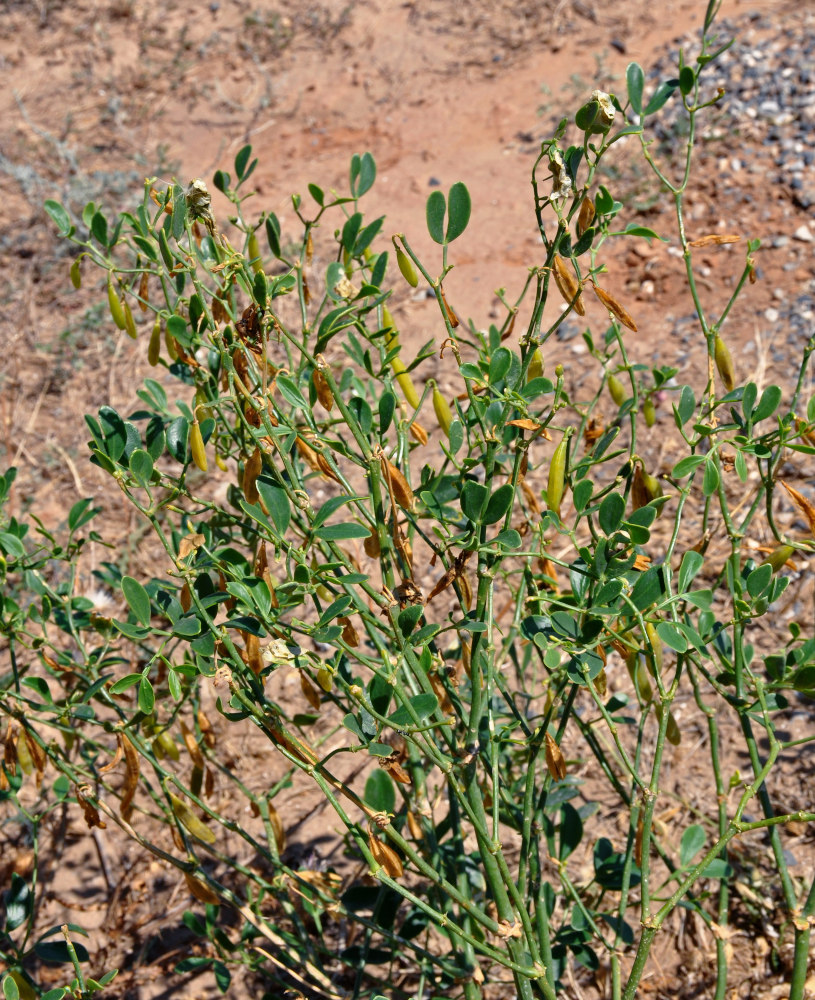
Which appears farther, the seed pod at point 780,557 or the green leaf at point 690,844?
the green leaf at point 690,844

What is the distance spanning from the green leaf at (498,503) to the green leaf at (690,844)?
771mm

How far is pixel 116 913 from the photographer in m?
2.06

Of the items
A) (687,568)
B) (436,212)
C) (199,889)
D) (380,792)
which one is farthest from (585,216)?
(199,889)

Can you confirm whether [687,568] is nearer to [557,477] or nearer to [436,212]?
[557,477]

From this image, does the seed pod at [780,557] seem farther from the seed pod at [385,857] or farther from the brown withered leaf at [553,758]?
the seed pod at [385,857]

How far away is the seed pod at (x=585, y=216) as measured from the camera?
1051 mm

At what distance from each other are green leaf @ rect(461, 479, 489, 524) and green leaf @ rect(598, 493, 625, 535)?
14cm

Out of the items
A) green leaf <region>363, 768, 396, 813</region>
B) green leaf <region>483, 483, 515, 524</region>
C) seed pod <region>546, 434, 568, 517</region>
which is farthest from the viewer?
green leaf <region>363, 768, 396, 813</region>

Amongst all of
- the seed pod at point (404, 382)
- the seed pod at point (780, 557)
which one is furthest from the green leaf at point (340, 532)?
the seed pod at point (780, 557)

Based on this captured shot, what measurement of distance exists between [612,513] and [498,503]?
13 cm

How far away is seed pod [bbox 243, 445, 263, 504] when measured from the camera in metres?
1.13

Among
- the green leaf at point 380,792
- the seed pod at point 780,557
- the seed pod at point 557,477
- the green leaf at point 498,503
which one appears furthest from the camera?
the green leaf at point 380,792

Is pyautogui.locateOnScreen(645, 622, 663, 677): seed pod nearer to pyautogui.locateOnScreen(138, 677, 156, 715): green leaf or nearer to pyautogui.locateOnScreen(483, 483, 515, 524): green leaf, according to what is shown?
pyautogui.locateOnScreen(483, 483, 515, 524): green leaf

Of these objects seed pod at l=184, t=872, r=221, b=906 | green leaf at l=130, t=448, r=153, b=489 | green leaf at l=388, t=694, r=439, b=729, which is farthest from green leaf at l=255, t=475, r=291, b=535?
seed pod at l=184, t=872, r=221, b=906
